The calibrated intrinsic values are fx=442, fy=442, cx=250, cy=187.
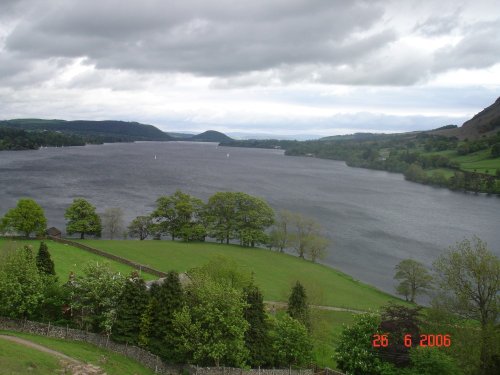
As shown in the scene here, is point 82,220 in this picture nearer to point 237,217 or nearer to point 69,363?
point 237,217

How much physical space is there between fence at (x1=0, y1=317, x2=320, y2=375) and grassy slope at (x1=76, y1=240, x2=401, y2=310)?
18.4 meters

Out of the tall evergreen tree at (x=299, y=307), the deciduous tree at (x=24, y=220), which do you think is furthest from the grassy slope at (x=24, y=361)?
the deciduous tree at (x=24, y=220)

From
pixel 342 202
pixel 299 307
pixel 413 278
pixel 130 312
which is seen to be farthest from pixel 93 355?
pixel 342 202

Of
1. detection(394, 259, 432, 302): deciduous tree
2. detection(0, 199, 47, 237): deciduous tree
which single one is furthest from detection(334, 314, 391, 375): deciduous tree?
detection(0, 199, 47, 237): deciduous tree

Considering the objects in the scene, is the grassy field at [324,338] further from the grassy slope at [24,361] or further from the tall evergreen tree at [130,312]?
the grassy slope at [24,361]

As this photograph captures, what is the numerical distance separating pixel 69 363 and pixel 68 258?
32.0 meters

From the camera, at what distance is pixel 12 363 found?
938 inches

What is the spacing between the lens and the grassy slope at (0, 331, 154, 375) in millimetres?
28812

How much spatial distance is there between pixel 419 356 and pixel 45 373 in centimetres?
2229

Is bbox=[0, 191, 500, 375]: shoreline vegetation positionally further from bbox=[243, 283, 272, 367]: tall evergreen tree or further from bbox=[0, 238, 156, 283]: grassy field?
bbox=[0, 238, 156, 283]: grassy field

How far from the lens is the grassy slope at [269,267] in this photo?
5597 centimetres

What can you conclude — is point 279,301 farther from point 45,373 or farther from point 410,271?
point 45,373

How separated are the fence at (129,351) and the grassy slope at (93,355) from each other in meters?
0.53

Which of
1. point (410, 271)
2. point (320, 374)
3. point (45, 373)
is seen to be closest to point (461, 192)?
point (410, 271)
